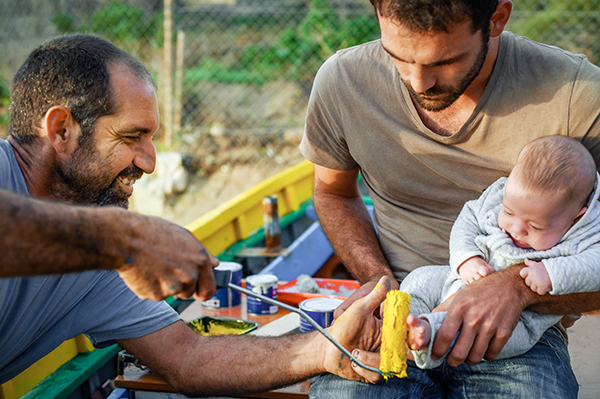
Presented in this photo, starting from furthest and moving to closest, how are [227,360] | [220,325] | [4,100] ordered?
[4,100], [220,325], [227,360]

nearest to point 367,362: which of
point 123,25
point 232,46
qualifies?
point 123,25

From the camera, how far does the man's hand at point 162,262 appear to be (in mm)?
1207

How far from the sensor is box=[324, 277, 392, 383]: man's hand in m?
1.64

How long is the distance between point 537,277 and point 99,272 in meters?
1.46

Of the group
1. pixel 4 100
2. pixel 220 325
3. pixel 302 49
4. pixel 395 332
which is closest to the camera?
pixel 395 332

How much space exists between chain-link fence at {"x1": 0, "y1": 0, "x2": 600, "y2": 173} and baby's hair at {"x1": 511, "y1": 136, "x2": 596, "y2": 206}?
678cm

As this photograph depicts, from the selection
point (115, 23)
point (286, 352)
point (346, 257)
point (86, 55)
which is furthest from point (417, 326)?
point (115, 23)

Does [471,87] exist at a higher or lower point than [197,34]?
lower

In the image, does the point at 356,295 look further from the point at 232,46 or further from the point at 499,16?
the point at 232,46

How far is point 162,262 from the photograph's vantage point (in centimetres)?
122

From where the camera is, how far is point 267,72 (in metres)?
9.12

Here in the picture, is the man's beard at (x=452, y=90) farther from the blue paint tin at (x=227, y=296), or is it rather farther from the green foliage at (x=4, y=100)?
the green foliage at (x=4, y=100)

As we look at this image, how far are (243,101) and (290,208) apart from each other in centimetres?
519

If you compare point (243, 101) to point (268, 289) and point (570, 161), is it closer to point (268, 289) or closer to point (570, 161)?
point (268, 289)
